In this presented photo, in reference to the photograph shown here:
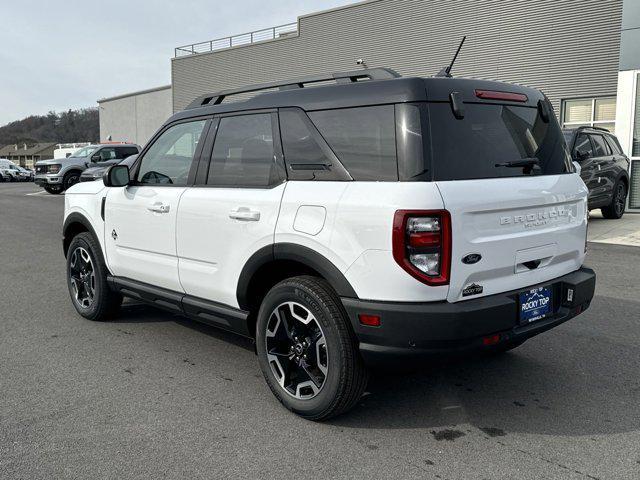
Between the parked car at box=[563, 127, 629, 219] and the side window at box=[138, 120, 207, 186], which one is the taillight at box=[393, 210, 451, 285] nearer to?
the side window at box=[138, 120, 207, 186]

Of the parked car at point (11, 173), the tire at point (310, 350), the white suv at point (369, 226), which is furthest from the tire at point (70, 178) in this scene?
the tire at point (310, 350)

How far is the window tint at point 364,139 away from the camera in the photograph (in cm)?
304

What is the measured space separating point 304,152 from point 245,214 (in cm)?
54

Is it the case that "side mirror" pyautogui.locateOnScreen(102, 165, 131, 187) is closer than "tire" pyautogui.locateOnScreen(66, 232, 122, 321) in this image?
Yes

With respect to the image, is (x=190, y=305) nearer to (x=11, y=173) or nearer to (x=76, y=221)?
(x=76, y=221)

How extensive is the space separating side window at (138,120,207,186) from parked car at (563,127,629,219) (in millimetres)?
7959

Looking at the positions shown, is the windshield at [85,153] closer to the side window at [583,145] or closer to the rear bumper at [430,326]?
the side window at [583,145]

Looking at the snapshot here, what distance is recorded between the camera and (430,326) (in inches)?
113

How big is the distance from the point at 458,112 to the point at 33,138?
486 ft

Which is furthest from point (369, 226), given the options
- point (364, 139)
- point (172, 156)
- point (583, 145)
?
point (583, 145)

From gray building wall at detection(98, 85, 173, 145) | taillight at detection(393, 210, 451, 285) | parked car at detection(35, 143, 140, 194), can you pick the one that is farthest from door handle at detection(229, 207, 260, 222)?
gray building wall at detection(98, 85, 173, 145)

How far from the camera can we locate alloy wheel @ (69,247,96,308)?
17.7 ft

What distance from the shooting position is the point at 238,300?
3.74 metres

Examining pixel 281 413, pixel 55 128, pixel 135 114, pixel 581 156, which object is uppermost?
pixel 55 128
